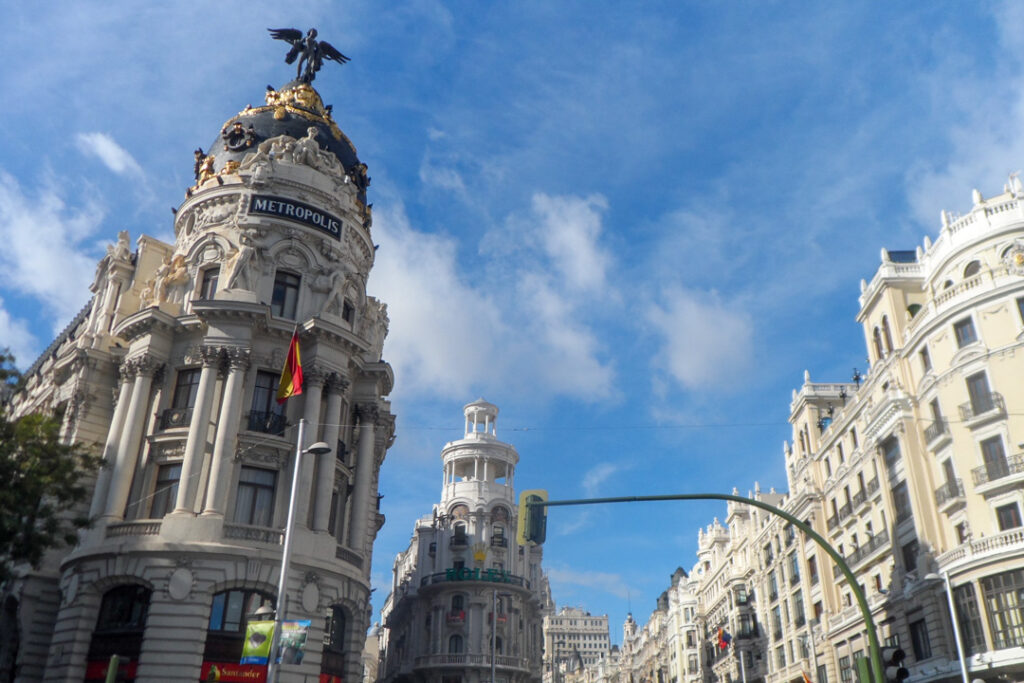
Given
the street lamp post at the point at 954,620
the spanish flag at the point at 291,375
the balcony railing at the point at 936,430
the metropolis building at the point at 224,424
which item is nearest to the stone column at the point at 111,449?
the metropolis building at the point at 224,424

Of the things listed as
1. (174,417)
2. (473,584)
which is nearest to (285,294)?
(174,417)

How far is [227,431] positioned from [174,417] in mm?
3715

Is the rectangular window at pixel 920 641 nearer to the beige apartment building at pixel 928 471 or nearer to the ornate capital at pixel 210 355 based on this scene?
the beige apartment building at pixel 928 471

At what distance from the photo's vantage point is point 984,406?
3975 centimetres

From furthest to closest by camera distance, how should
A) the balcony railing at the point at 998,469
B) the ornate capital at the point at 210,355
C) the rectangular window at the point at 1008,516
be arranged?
the ornate capital at the point at 210,355 → the balcony railing at the point at 998,469 → the rectangular window at the point at 1008,516

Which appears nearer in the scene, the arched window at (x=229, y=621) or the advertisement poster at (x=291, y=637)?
the advertisement poster at (x=291, y=637)

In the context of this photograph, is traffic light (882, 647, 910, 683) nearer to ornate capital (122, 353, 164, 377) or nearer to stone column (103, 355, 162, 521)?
stone column (103, 355, 162, 521)

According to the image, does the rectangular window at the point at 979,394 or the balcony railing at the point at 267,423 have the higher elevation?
the rectangular window at the point at 979,394

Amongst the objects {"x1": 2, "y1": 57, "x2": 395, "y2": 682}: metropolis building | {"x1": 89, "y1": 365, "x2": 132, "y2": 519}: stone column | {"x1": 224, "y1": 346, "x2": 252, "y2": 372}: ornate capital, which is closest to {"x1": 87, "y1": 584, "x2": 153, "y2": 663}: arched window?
{"x1": 2, "y1": 57, "x2": 395, "y2": 682}: metropolis building

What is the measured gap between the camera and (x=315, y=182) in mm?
45906

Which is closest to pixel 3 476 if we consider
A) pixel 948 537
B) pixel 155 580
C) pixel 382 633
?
pixel 155 580

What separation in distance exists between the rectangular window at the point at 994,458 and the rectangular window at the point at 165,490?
1497 inches

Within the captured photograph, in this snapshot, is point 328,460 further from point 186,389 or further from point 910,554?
point 910,554

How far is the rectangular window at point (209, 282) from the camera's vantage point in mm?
43625
